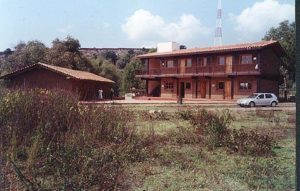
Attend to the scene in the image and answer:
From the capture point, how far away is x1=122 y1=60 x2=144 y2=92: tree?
158ft

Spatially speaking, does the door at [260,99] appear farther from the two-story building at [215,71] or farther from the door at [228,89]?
the door at [228,89]

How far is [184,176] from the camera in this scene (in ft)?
21.3

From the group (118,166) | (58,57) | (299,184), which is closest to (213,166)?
(118,166)

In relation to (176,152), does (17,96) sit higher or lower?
higher

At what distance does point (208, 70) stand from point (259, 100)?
8793 mm

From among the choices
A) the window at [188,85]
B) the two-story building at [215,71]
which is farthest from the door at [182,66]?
the window at [188,85]

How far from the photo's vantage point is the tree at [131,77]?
158ft

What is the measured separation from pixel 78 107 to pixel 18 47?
148 feet

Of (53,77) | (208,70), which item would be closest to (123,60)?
(208,70)

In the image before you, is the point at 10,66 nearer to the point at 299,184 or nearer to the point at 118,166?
the point at 118,166

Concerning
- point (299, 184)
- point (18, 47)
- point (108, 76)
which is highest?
point (18, 47)

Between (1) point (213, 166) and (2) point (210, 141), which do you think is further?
(2) point (210, 141)

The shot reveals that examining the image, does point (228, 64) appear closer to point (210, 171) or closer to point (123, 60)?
point (123, 60)

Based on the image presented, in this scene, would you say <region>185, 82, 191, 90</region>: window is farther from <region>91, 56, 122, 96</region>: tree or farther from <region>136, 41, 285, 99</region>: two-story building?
<region>91, 56, 122, 96</region>: tree
